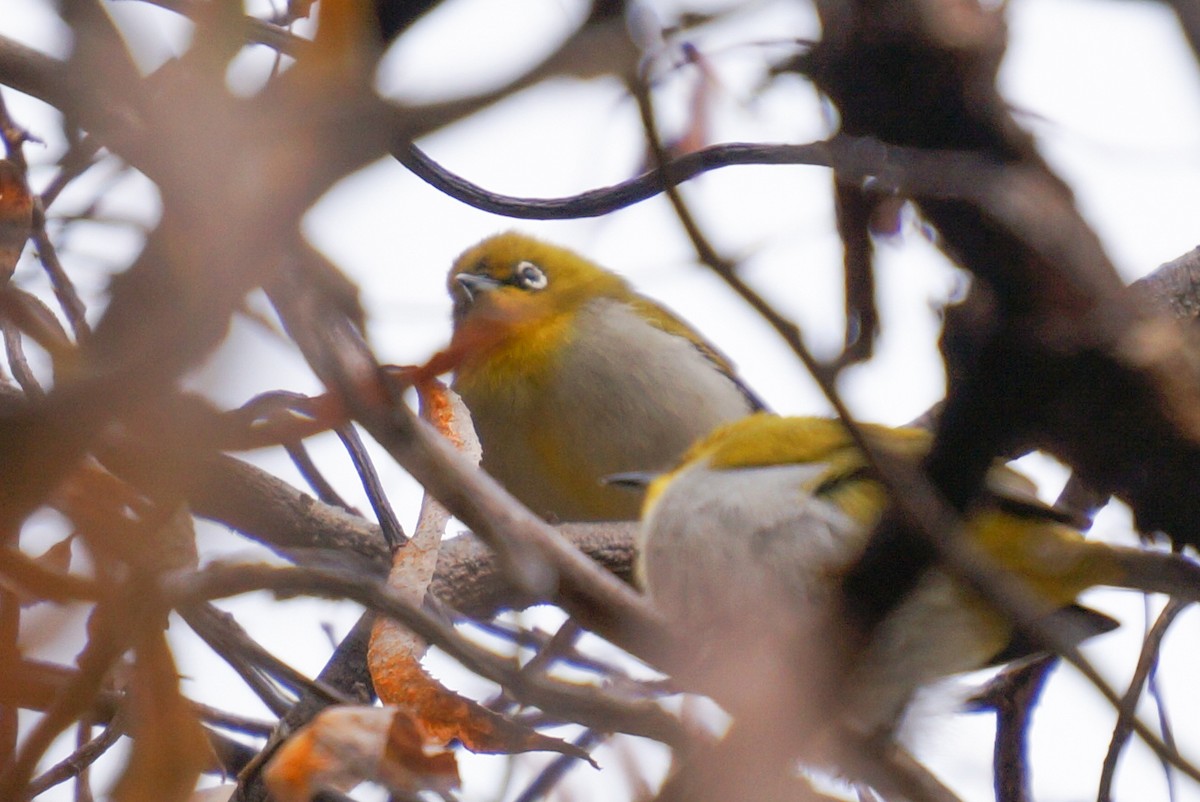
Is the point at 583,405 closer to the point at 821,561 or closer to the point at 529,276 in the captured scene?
the point at 529,276

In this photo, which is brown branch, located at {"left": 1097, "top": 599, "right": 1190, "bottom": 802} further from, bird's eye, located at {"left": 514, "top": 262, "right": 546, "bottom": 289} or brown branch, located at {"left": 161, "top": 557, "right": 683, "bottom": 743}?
bird's eye, located at {"left": 514, "top": 262, "right": 546, "bottom": 289}

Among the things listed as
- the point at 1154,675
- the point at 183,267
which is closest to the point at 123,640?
the point at 183,267

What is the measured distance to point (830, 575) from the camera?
237cm

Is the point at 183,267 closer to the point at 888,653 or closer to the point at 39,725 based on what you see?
the point at 39,725

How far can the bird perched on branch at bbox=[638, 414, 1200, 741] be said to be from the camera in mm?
2133

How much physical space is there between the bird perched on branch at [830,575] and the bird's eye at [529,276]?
3.13 meters

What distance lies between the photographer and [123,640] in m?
1.10

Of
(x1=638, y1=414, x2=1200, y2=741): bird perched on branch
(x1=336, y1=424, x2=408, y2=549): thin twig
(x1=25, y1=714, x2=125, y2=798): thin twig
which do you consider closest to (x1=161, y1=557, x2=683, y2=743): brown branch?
(x1=638, y1=414, x2=1200, y2=741): bird perched on branch

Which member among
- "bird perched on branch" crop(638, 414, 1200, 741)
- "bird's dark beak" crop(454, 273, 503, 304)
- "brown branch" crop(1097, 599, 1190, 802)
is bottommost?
"brown branch" crop(1097, 599, 1190, 802)

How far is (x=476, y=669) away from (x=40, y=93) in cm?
107

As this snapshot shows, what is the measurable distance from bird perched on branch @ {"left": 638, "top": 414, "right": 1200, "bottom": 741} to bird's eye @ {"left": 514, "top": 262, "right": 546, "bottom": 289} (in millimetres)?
3133

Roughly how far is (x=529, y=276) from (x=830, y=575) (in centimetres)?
382

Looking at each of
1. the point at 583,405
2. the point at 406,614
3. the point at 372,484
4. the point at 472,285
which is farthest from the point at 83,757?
the point at 472,285

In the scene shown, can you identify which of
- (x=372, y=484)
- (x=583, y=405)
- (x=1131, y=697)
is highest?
(x=583, y=405)
